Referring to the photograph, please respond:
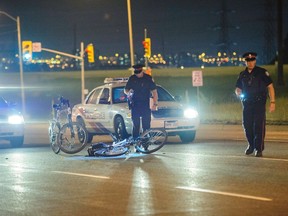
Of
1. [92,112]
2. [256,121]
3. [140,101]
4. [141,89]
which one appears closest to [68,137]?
[140,101]

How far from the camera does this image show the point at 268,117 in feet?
101

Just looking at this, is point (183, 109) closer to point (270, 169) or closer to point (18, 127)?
point (18, 127)

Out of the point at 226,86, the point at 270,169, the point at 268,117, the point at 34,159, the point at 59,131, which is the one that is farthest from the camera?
the point at 226,86

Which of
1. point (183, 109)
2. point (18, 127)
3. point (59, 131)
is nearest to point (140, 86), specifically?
point (59, 131)

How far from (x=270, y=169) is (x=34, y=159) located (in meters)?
5.17

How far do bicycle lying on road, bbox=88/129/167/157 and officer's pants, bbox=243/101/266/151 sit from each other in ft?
6.61

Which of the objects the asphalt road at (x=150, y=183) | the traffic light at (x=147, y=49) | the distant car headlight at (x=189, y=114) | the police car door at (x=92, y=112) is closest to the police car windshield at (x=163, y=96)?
the distant car headlight at (x=189, y=114)

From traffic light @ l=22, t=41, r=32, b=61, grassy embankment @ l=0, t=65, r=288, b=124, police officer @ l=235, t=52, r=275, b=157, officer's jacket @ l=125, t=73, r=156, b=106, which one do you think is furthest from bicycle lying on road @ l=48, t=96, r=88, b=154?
traffic light @ l=22, t=41, r=32, b=61

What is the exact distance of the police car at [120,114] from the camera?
18.8 metres

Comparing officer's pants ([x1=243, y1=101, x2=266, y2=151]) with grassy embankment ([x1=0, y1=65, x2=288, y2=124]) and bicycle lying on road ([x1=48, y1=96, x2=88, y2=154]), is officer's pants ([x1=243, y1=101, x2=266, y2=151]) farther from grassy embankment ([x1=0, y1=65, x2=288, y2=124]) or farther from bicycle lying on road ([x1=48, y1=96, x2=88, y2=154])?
grassy embankment ([x1=0, y1=65, x2=288, y2=124])

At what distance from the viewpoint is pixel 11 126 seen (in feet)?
64.4

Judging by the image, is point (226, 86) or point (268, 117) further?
point (226, 86)

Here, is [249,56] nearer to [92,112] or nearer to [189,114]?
[189,114]

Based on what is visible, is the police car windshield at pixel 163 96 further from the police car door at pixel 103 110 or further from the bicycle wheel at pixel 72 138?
the bicycle wheel at pixel 72 138
